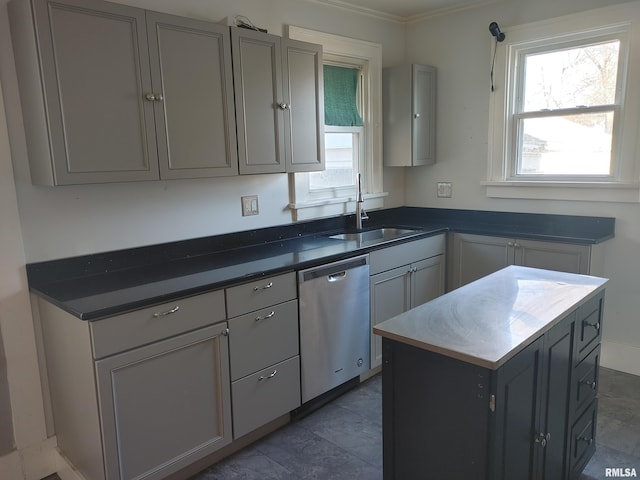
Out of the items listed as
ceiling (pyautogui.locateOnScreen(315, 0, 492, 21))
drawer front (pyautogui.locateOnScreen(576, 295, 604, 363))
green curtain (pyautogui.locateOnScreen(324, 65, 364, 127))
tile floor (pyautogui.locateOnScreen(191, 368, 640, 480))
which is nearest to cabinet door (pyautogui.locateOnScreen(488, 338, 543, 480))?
drawer front (pyautogui.locateOnScreen(576, 295, 604, 363))

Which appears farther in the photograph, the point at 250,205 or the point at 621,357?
the point at 621,357

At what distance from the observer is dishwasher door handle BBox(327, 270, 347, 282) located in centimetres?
270

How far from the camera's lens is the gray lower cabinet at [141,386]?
1856 millimetres

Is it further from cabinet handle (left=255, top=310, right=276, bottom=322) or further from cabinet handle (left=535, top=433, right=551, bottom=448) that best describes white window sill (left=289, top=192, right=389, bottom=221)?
cabinet handle (left=535, top=433, right=551, bottom=448)

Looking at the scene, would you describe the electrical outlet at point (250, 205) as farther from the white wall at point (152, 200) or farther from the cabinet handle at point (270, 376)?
the cabinet handle at point (270, 376)

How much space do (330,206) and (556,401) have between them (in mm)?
2040

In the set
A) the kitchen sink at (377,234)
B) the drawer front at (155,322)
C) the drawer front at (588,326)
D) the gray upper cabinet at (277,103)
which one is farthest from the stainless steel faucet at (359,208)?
the drawer front at (588,326)

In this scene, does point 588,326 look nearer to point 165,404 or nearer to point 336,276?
point 336,276

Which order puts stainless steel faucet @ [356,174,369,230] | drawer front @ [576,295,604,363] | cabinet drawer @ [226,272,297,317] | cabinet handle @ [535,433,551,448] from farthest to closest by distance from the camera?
1. stainless steel faucet @ [356,174,369,230]
2. cabinet drawer @ [226,272,297,317]
3. drawer front @ [576,295,604,363]
4. cabinet handle @ [535,433,551,448]

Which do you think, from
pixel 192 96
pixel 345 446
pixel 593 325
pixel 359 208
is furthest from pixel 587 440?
pixel 192 96

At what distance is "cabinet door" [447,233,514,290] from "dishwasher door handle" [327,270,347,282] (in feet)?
4.01

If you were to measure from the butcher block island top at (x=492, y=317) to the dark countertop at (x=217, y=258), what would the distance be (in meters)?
0.88

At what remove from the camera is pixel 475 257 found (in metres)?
3.53

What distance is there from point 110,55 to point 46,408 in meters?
1.62
